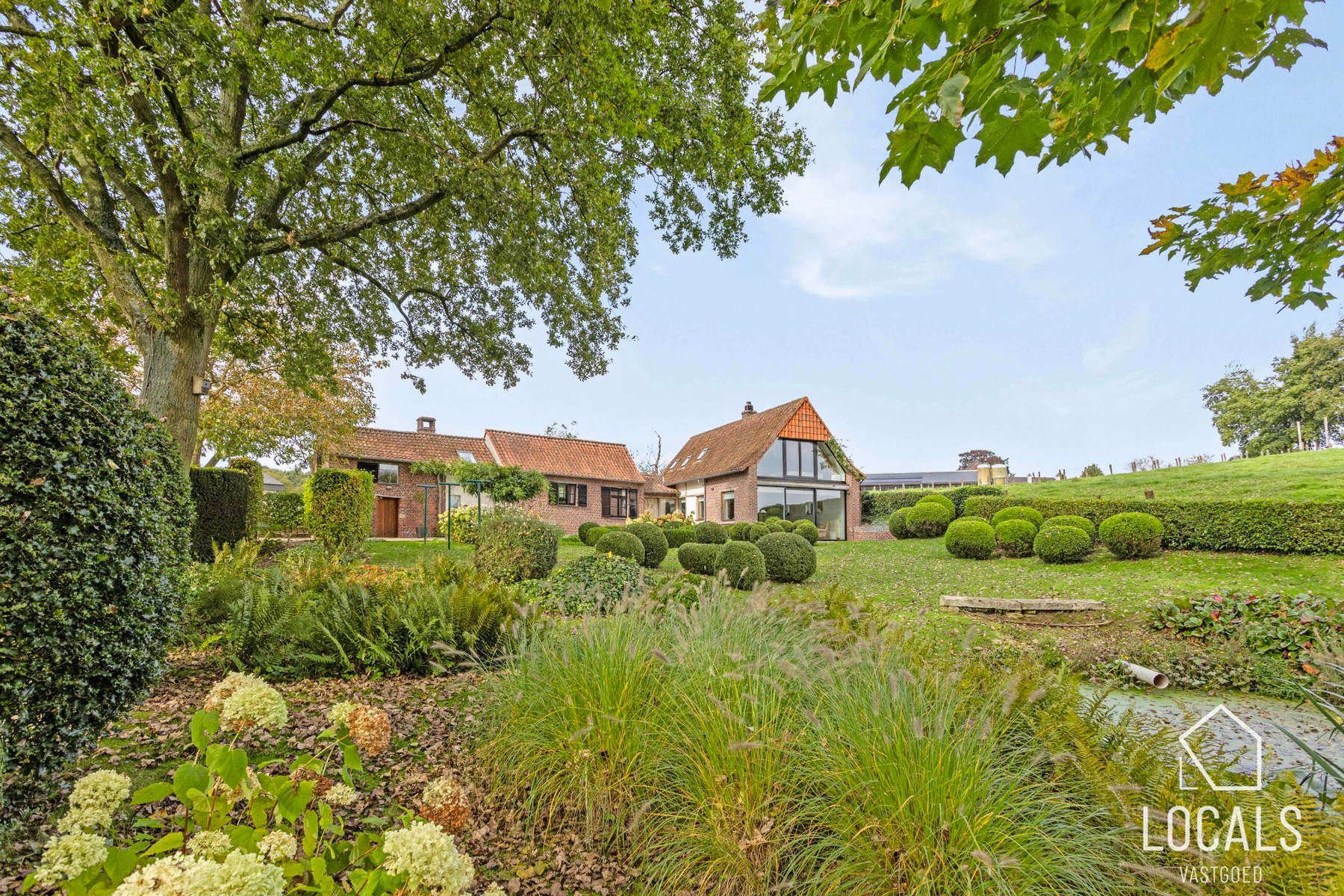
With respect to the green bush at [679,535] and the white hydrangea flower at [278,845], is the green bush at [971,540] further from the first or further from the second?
the white hydrangea flower at [278,845]

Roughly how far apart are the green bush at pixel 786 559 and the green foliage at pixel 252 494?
11.7 metres

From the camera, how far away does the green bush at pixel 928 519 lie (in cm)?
2194

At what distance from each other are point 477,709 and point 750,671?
2.03m

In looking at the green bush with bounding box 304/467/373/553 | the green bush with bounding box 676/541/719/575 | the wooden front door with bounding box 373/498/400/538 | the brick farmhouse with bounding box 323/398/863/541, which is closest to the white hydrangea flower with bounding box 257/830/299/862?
the green bush with bounding box 676/541/719/575

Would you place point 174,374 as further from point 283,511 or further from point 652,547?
point 283,511

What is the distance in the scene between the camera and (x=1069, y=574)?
42.9ft

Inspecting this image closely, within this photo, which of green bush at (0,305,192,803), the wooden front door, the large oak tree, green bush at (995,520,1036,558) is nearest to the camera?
green bush at (0,305,192,803)

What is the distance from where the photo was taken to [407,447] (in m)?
27.8

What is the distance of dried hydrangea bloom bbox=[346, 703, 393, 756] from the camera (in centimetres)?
191

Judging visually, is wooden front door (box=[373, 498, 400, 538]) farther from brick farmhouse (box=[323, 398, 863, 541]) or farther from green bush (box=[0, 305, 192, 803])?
green bush (box=[0, 305, 192, 803])

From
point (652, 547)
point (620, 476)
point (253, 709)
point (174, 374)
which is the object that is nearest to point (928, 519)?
point (652, 547)

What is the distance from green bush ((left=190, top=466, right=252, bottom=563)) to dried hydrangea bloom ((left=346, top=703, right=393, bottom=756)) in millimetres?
11188

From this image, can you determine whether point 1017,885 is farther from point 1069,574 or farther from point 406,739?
point 1069,574

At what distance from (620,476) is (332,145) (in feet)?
76.2
